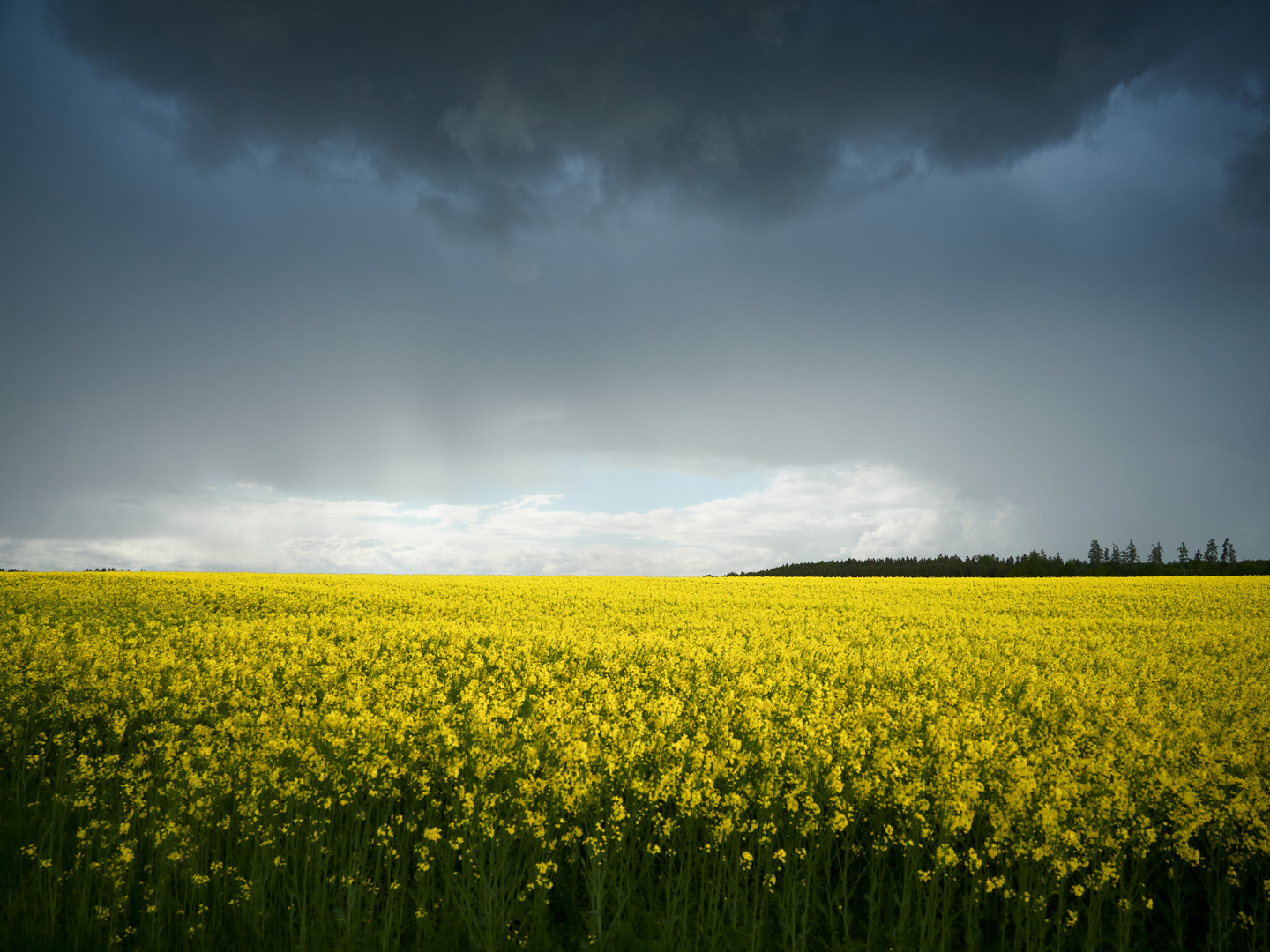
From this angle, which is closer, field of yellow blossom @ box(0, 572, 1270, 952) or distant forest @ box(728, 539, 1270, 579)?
field of yellow blossom @ box(0, 572, 1270, 952)

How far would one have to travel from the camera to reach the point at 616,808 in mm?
5957

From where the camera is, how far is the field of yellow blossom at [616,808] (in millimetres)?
5535

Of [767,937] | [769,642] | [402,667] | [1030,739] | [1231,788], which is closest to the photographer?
→ [767,937]

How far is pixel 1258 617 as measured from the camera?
23531 millimetres

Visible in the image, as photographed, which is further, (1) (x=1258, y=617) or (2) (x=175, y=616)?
(1) (x=1258, y=617)

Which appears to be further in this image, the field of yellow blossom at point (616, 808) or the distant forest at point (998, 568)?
the distant forest at point (998, 568)

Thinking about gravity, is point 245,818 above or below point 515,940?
above

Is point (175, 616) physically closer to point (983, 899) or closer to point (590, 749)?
point (590, 749)

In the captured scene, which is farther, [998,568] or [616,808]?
[998,568]

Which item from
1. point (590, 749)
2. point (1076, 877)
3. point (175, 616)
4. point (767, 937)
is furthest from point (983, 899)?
point (175, 616)

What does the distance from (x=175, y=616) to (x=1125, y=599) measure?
36.1 m

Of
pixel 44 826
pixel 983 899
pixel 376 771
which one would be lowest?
pixel 983 899

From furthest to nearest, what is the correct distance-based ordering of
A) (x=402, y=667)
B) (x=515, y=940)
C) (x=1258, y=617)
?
(x=1258, y=617) < (x=402, y=667) < (x=515, y=940)

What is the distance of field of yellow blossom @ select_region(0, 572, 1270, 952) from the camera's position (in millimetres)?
5535
